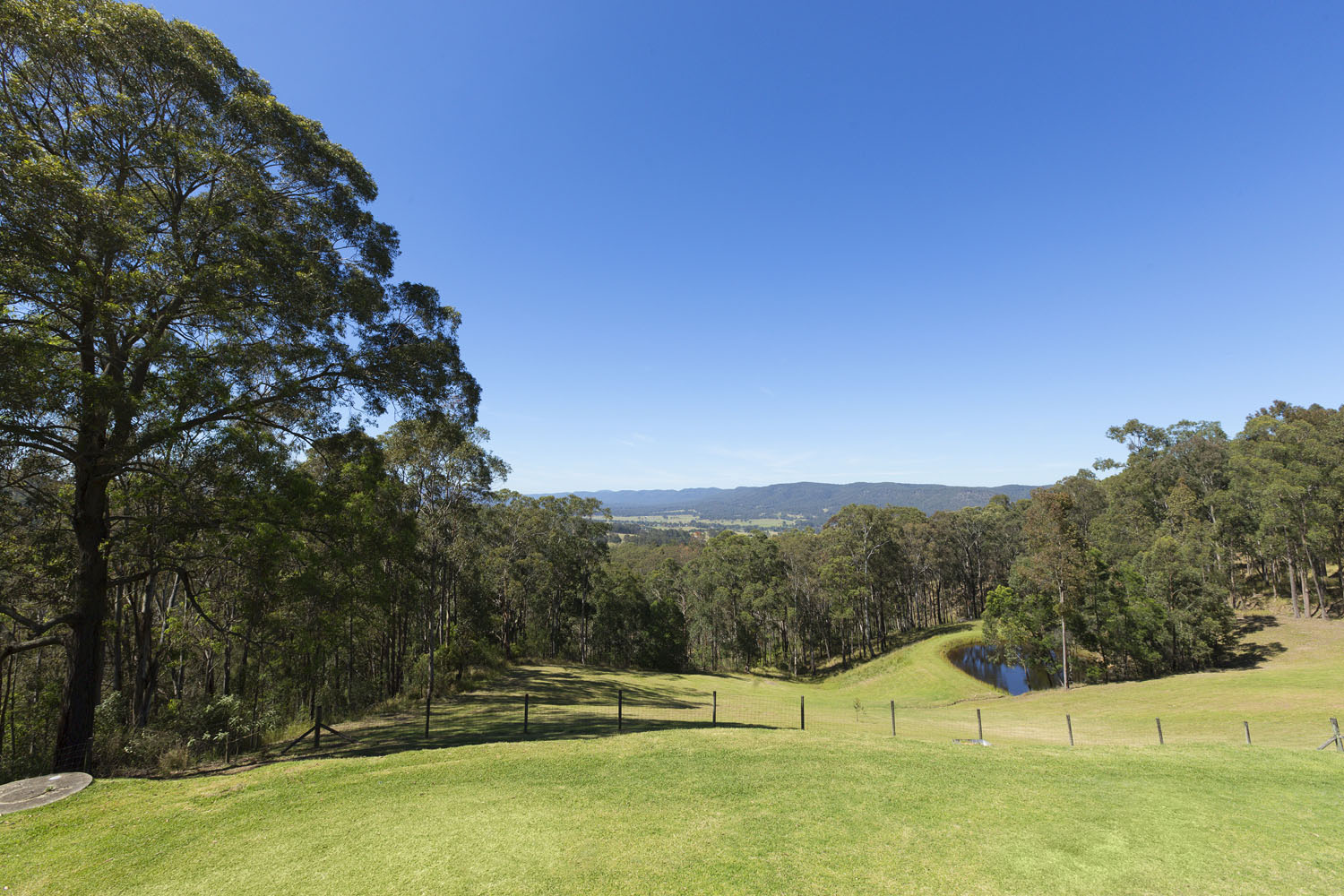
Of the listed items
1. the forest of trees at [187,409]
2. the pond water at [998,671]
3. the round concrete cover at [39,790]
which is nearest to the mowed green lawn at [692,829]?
the round concrete cover at [39,790]

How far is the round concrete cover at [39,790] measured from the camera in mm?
7133

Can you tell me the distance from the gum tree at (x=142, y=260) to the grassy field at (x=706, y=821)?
5600 millimetres

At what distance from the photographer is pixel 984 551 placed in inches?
2608

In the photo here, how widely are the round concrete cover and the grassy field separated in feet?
1.26

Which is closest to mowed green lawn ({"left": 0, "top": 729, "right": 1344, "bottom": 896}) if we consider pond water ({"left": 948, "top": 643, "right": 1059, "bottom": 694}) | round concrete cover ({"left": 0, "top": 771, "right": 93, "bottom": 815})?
round concrete cover ({"left": 0, "top": 771, "right": 93, "bottom": 815})

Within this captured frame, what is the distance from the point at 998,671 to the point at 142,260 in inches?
2158

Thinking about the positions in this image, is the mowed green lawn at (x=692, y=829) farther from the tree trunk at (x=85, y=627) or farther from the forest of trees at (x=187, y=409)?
the forest of trees at (x=187, y=409)

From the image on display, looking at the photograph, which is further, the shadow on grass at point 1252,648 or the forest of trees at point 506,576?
the shadow on grass at point 1252,648

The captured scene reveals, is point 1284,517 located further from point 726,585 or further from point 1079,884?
point 1079,884

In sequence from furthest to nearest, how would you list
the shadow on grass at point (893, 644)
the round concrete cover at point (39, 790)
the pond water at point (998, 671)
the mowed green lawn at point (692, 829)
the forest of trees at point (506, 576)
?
the shadow on grass at point (893, 644), the pond water at point (998, 671), the forest of trees at point (506, 576), the round concrete cover at point (39, 790), the mowed green lawn at point (692, 829)

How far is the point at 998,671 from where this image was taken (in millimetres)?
43094

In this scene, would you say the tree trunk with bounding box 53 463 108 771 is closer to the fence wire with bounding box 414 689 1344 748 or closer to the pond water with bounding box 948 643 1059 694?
the fence wire with bounding box 414 689 1344 748

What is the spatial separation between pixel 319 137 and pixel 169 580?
51.9 feet

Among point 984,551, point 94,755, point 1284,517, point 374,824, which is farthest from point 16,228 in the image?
point 984,551
